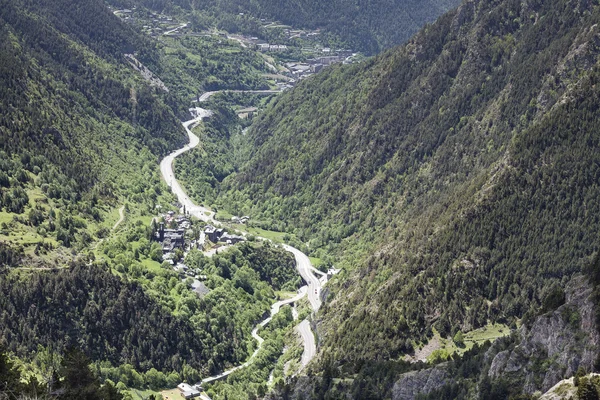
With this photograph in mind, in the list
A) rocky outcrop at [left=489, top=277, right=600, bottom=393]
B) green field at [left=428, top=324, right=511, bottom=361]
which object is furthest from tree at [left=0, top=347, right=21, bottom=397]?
green field at [left=428, top=324, right=511, bottom=361]

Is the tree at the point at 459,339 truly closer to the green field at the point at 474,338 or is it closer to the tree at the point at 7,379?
the green field at the point at 474,338

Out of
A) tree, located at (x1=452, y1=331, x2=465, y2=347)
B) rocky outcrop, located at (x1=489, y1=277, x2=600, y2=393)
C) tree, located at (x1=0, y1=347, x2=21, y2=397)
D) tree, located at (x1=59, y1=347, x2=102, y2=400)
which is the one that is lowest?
tree, located at (x1=0, y1=347, x2=21, y2=397)

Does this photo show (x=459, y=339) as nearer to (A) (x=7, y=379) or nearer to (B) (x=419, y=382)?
(B) (x=419, y=382)

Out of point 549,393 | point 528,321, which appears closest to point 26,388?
point 549,393

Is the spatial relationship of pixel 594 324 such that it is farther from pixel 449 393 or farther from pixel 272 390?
pixel 272 390

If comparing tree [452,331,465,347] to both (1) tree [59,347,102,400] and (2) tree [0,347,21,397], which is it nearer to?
(1) tree [59,347,102,400]

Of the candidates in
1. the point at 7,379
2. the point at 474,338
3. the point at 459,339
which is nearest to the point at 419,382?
the point at 459,339
